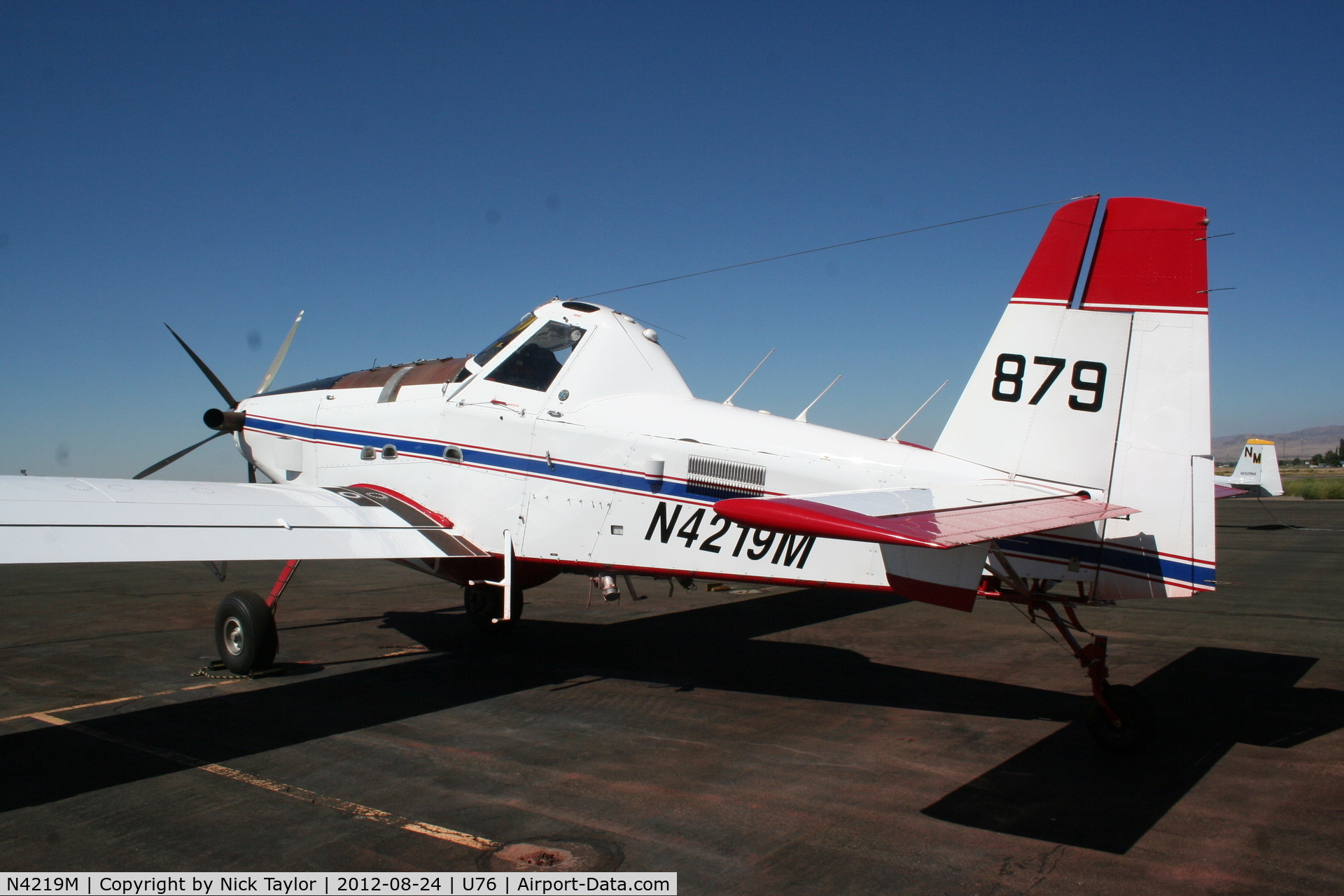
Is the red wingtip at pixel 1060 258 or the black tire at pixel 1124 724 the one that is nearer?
the black tire at pixel 1124 724

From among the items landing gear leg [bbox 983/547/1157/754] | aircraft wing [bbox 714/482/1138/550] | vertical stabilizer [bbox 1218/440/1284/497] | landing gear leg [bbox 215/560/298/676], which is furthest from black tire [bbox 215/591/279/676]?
vertical stabilizer [bbox 1218/440/1284/497]

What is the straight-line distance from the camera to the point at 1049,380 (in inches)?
237

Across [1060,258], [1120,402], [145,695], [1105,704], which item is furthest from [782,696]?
[145,695]

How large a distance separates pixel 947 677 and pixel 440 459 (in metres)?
5.43

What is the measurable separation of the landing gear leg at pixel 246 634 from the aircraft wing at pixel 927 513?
5.59 metres

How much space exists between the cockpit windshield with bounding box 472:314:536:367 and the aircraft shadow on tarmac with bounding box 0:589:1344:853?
315cm

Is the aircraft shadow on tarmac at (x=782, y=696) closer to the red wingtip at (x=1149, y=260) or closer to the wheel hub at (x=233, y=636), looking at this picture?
the wheel hub at (x=233, y=636)

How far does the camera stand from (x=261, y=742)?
19.6ft

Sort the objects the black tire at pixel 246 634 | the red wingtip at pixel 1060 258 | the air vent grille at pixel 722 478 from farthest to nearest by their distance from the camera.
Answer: the black tire at pixel 246 634 → the air vent grille at pixel 722 478 → the red wingtip at pixel 1060 258

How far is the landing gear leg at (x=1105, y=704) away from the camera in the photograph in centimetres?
552

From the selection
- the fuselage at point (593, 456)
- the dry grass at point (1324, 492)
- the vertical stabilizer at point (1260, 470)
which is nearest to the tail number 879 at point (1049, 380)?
the fuselage at point (593, 456)

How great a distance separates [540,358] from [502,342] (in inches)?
20.6
